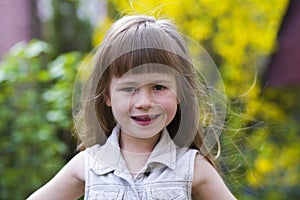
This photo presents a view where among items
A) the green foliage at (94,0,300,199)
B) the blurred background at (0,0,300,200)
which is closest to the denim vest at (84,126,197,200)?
the blurred background at (0,0,300,200)

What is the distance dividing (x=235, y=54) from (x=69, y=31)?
2.07m

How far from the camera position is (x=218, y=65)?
5.71 metres

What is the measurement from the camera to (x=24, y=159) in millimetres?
4398

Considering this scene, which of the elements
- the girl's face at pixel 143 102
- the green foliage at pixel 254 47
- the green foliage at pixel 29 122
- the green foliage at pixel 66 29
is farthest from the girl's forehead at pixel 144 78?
the green foliage at pixel 66 29

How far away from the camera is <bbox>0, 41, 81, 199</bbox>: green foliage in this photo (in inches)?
172

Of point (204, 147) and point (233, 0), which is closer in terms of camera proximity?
point (204, 147)

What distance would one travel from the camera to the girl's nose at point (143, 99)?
2236 millimetres

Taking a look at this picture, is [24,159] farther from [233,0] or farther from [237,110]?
[233,0]

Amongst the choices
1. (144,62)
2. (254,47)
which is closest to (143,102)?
(144,62)

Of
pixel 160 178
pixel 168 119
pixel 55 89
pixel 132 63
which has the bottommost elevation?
pixel 55 89

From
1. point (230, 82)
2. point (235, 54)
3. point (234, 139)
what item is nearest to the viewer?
point (234, 139)

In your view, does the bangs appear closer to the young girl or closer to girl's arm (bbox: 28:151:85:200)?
the young girl

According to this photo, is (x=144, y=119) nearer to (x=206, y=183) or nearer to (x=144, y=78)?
(x=144, y=78)

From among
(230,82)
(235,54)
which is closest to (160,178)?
(230,82)
